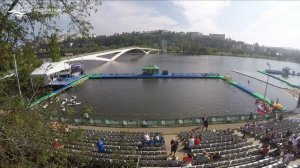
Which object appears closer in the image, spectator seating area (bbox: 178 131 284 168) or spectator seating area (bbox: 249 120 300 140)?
spectator seating area (bbox: 178 131 284 168)

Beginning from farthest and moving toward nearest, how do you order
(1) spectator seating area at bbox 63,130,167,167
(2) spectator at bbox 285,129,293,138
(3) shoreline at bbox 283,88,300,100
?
(3) shoreline at bbox 283,88,300,100 < (2) spectator at bbox 285,129,293,138 < (1) spectator seating area at bbox 63,130,167,167

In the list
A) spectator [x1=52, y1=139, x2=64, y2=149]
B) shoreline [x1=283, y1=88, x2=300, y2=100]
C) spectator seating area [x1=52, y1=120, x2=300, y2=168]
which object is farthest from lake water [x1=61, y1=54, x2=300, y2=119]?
spectator [x1=52, y1=139, x2=64, y2=149]

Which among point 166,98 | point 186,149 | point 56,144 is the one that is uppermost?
point 56,144

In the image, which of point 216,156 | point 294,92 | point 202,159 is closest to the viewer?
point 202,159

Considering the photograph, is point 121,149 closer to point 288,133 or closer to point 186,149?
point 186,149

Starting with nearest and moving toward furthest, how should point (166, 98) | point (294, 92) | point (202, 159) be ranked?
point (202, 159), point (166, 98), point (294, 92)

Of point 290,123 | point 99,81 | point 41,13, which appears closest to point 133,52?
point 99,81

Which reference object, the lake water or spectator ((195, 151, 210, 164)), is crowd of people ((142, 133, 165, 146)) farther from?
the lake water

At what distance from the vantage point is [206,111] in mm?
28016

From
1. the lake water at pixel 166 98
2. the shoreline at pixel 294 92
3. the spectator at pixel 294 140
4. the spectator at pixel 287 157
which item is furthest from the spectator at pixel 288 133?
the shoreline at pixel 294 92

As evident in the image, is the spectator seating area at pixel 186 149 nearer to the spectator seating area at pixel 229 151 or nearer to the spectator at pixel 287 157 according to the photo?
the spectator seating area at pixel 229 151

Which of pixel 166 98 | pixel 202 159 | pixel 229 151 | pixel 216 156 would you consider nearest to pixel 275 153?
pixel 229 151

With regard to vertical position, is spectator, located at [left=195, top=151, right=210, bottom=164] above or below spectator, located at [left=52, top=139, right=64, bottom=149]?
Answer: below

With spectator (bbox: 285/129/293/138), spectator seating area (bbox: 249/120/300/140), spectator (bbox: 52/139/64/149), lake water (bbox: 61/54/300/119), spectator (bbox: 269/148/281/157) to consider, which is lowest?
lake water (bbox: 61/54/300/119)
